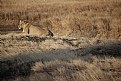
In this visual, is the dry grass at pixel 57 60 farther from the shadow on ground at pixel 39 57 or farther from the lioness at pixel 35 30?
the lioness at pixel 35 30

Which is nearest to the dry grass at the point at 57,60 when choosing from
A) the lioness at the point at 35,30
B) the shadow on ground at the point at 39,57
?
the shadow on ground at the point at 39,57

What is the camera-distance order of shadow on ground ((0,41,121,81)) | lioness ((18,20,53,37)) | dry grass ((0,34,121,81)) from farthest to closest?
lioness ((18,20,53,37)), shadow on ground ((0,41,121,81)), dry grass ((0,34,121,81))

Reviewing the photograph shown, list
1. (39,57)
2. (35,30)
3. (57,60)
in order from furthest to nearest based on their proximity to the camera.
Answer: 1. (35,30)
2. (39,57)
3. (57,60)

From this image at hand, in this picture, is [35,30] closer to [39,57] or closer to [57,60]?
[39,57]

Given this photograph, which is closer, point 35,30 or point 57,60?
point 57,60

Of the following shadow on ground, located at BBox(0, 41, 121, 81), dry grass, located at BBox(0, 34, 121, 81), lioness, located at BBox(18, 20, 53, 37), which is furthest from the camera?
lioness, located at BBox(18, 20, 53, 37)

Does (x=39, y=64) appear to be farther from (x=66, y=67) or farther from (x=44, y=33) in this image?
(x=44, y=33)

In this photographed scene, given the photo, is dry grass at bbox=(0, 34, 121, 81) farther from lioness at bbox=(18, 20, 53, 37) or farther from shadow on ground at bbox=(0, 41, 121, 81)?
lioness at bbox=(18, 20, 53, 37)

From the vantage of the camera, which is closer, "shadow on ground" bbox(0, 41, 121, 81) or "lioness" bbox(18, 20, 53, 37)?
"shadow on ground" bbox(0, 41, 121, 81)

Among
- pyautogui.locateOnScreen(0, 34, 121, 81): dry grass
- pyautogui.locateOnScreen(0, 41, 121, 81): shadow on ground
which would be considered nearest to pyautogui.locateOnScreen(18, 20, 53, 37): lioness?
pyautogui.locateOnScreen(0, 34, 121, 81): dry grass

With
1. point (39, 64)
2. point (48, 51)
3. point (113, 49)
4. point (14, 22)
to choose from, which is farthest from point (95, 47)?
point (14, 22)

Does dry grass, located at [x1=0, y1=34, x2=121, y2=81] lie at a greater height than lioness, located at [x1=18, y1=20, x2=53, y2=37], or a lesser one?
greater

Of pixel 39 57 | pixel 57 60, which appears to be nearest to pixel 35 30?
pixel 39 57

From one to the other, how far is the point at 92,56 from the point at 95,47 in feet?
5.24
